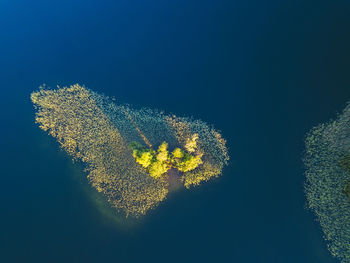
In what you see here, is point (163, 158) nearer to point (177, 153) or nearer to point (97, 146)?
point (177, 153)

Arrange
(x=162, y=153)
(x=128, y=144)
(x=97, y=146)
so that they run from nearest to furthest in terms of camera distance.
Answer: (x=162, y=153)
(x=128, y=144)
(x=97, y=146)

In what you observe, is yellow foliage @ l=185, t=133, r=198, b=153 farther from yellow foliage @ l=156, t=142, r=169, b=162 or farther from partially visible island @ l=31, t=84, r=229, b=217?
yellow foliage @ l=156, t=142, r=169, b=162

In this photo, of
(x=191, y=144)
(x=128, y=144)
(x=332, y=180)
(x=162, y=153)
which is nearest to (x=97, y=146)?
(x=128, y=144)

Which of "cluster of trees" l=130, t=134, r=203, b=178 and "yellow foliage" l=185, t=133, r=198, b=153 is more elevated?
"yellow foliage" l=185, t=133, r=198, b=153

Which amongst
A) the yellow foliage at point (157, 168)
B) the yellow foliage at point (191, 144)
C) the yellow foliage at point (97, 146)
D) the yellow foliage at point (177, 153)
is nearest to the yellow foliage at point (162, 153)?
the yellow foliage at point (157, 168)

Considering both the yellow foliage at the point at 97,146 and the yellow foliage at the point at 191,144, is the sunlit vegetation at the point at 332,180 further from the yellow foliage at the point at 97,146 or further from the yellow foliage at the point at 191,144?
the yellow foliage at the point at 97,146

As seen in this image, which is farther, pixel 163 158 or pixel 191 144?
pixel 191 144

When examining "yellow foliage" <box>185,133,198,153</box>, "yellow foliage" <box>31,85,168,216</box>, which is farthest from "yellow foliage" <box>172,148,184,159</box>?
"yellow foliage" <box>31,85,168,216</box>
